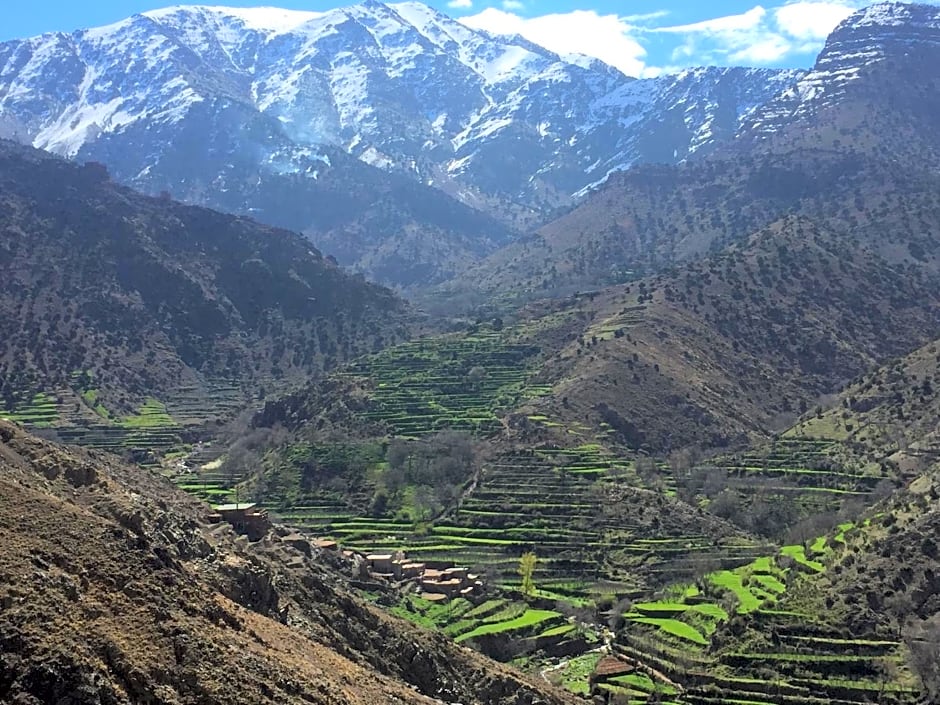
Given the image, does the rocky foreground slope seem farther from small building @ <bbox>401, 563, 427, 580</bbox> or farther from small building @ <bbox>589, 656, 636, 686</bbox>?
small building @ <bbox>401, 563, 427, 580</bbox>

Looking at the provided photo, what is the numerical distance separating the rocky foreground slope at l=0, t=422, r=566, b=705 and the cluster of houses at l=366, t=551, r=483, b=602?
28910 millimetres

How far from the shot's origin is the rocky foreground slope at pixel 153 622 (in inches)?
1136

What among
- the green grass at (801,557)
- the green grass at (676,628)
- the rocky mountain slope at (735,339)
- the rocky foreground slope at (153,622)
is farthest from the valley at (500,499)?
the green grass at (801,557)

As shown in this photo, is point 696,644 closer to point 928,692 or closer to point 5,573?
point 928,692

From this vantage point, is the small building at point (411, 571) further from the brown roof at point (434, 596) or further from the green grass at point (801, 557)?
the green grass at point (801, 557)

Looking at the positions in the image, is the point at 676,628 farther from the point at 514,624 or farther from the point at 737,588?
the point at 514,624

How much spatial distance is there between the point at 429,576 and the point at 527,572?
7391 mm

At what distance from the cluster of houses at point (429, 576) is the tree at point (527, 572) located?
3.24m

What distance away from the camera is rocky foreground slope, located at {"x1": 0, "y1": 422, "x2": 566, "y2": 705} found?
2886cm

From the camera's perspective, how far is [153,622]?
32.1m

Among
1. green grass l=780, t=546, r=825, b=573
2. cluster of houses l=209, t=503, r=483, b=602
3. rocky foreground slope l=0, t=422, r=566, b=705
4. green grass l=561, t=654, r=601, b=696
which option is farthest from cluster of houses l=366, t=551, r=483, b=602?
rocky foreground slope l=0, t=422, r=566, b=705

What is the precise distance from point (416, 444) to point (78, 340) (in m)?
82.5

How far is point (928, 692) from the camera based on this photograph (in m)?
59.1

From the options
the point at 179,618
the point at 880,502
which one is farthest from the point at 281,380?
the point at 179,618
